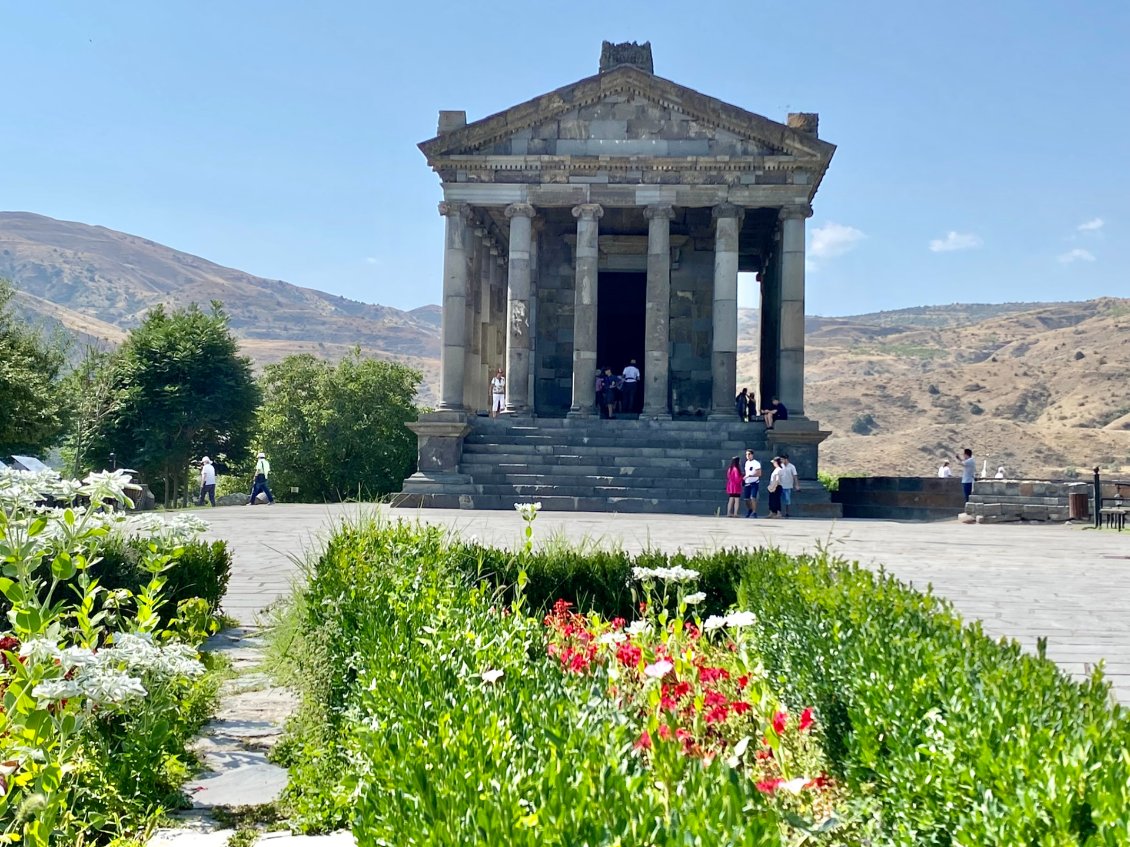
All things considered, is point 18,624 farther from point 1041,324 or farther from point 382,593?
point 1041,324

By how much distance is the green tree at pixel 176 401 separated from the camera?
43.0m

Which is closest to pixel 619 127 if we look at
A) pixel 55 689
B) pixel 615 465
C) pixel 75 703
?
pixel 615 465

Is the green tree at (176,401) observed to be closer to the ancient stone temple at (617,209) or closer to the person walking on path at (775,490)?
the ancient stone temple at (617,209)

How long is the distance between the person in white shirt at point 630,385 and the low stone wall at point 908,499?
7002 mm

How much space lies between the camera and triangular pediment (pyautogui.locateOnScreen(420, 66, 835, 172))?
93.1 feet

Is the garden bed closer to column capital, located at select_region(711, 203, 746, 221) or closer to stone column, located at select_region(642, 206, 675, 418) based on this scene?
stone column, located at select_region(642, 206, 675, 418)

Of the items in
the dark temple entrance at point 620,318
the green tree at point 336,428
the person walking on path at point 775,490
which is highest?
the dark temple entrance at point 620,318

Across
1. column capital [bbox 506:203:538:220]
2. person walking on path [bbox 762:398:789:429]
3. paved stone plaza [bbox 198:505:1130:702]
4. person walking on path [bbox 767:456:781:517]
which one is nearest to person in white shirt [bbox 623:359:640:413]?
person walking on path [bbox 762:398:789:429]

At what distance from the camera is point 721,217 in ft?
93.6

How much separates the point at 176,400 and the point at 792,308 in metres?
26.5

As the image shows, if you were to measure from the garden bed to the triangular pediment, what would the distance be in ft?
74.9

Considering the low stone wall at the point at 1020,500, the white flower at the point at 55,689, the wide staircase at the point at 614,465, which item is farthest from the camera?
the low stone wall at the point at 1020,500

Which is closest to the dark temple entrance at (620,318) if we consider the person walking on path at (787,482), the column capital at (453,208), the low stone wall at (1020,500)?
the column capital at (453,208)

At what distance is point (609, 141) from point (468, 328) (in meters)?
6.38
